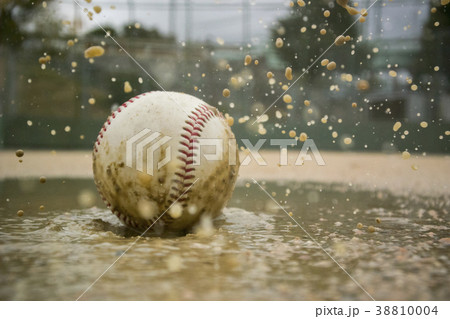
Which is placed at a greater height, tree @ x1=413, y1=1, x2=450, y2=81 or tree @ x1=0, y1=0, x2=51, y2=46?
tree @ x1=0, y1=0, x2=51, y2=46

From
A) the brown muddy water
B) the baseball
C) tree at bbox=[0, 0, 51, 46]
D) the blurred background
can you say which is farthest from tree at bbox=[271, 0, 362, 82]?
the baseball

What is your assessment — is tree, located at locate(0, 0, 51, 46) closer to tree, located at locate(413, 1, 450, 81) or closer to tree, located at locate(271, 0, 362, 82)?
tree, located at locate(271, 0, 362, 82)

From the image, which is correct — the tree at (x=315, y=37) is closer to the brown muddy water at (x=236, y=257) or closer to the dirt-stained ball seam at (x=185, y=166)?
the brown muddy water at (x=236, y=257)

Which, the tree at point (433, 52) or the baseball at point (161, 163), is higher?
the tree at point (433, 52)

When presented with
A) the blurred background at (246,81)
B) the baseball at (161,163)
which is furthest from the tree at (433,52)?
the baseball at (161,163)

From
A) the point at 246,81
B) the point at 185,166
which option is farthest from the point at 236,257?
the point at 246,81

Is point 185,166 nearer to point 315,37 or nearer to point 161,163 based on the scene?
point 161,163
